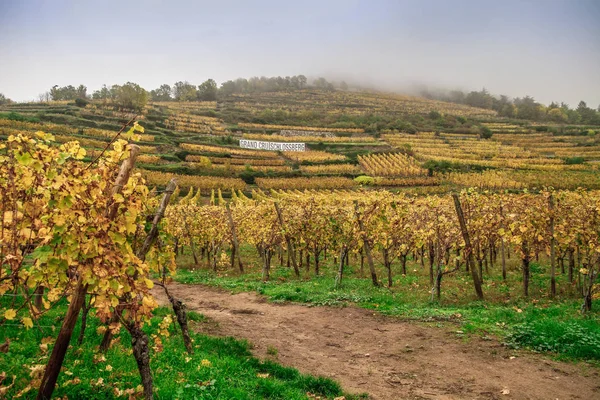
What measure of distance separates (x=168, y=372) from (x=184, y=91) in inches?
6726

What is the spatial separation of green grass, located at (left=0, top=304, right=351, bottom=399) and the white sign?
3204 inches

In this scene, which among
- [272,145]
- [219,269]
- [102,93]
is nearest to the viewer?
[219,269]

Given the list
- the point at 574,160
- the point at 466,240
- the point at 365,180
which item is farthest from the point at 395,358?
the point at 574,160

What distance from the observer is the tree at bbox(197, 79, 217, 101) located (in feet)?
522

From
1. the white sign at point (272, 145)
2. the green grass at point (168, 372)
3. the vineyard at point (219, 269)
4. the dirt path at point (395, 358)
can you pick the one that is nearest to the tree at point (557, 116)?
the white sign at point (272, 145)

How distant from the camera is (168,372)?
5695mm

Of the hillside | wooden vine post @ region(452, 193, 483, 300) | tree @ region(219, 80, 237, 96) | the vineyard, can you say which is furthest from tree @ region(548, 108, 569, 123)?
wooden vine post @ region(452, 193, 483, 300)

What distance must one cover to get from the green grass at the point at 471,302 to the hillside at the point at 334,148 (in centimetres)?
2775

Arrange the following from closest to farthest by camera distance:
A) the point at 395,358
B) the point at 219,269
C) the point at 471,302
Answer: the point at 395,358 < the point at 471,302 < the point at 219,269

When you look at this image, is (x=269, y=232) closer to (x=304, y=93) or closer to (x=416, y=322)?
(x=416, y=322)

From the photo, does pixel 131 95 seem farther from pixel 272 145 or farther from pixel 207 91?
pixel 207 91

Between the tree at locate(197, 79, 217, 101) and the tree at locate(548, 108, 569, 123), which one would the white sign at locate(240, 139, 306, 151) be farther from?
the tree at locate(548, 108, 569, 123)

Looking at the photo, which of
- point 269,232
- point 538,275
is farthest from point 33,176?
point 538,275

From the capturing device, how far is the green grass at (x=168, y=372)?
4754 mm
